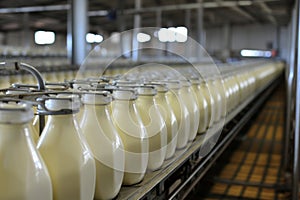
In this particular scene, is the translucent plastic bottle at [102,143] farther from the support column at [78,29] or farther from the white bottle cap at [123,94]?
the support column at [78,29]

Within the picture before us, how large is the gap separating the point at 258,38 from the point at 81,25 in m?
16.4

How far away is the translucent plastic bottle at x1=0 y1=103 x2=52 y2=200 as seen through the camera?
0.55 meters

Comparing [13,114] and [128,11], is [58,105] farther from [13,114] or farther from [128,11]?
[128,11]

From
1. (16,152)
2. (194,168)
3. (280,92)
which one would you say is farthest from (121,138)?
(280,92)

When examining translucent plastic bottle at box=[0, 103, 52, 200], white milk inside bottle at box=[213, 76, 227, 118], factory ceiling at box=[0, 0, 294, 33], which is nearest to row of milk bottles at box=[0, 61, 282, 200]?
translucent plastic bottle at box=[0, 103, 52, 200]

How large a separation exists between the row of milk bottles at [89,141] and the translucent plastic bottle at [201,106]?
18 cm

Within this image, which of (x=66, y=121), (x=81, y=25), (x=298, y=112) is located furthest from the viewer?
(x=81, y=25)

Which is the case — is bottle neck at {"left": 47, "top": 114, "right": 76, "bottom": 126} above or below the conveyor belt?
above

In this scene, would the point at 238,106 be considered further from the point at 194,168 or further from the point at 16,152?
the point at 16,152

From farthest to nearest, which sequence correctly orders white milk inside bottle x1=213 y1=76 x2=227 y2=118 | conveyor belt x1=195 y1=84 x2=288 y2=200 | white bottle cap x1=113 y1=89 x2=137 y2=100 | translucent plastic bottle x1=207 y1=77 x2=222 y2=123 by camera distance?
1. conveyor belt x1=195 y1=84 x2=288 y2=200
2. white milk inside bottle x1=213 y1=76 x2=227 y2=118
3. translucent plastic bottle x1=207 y1=77 x2=222 y2=123
4. white bottle cap x1=113 y1=89 x2=137 y2=100

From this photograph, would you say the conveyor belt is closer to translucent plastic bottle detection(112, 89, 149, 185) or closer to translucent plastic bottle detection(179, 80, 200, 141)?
translucent plastic bottle detection(179, 80, 200, 141)

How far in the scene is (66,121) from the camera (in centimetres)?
66

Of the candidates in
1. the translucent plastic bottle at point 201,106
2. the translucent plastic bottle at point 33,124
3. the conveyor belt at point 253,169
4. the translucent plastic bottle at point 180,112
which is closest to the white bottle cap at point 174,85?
the translucent plastic bottle at point 180,112

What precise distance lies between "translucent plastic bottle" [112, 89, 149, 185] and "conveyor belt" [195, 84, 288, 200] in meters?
1.30
